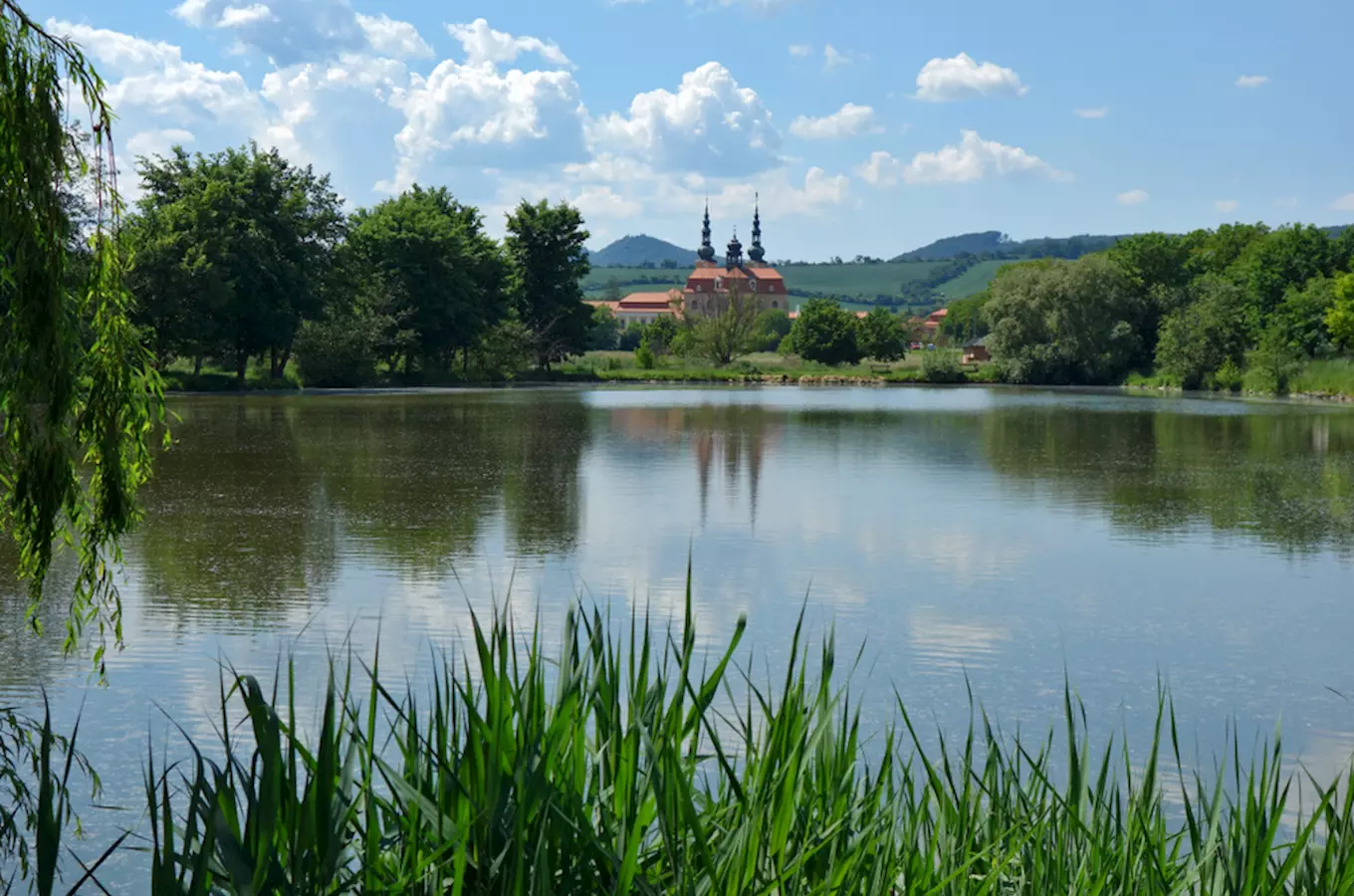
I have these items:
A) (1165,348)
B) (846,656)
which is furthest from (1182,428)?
(1165,348)

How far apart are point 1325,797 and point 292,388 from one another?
4954 centimetres

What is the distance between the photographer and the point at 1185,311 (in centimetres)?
6359

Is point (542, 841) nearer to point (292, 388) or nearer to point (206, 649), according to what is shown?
point (206, 649)

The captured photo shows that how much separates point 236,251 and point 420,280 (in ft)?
41.7

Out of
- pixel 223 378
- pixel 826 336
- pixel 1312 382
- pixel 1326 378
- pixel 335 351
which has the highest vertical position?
pixel 826 336

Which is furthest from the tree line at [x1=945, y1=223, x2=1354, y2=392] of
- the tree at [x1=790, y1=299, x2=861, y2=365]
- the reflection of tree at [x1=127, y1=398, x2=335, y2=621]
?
the reflection of tree at [x1=127, y1=398, x2=335, y2=621]

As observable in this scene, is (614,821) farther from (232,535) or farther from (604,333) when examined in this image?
(604,333)

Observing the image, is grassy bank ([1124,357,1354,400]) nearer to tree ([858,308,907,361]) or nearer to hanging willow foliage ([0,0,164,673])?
tree ([858,308,907,361])

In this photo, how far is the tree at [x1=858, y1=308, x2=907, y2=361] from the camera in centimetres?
10012

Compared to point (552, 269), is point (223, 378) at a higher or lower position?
lower

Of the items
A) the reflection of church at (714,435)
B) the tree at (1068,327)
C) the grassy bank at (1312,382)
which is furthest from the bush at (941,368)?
the reflection of church at (714,435)

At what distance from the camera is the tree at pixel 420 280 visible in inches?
2285

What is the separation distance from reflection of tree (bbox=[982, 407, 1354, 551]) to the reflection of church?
3617 millimetres

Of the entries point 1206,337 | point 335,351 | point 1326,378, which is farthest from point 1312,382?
point 335,351
